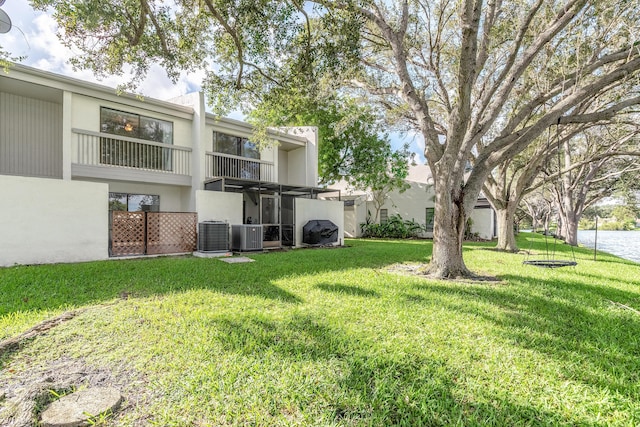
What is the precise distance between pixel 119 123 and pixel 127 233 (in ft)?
13.9

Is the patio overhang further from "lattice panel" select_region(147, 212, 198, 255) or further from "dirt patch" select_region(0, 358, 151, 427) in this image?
"dirt patch" select_region(0, 358, 151, 427)

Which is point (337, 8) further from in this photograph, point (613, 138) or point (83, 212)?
point (613, 138)

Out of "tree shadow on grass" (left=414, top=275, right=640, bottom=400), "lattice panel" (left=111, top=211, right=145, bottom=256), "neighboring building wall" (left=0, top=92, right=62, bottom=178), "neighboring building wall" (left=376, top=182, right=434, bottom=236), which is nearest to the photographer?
"tree shadow on grass" (left=414, top=275, right=640, bottom=400)

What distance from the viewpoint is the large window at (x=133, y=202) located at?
1126 cm

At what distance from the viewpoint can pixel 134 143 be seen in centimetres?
1107

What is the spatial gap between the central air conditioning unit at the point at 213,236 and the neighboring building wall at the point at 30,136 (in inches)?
212

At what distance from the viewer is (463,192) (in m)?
6.89

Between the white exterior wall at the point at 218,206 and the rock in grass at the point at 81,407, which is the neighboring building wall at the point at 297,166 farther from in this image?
the rock in grass at the point at 81,407

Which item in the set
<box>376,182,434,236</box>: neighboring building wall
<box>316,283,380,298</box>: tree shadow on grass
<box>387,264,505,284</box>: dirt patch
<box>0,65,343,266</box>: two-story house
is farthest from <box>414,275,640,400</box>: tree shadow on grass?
<box>376,182,434,236</box>: neighboring building wall

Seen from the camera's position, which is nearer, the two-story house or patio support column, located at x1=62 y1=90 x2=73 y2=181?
the two-story house

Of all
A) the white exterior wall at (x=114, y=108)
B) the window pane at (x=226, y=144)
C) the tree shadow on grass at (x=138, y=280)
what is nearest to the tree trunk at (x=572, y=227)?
the tree shadow on grass at (x=138, y=280)

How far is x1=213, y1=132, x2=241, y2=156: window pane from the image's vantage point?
43.1 ft

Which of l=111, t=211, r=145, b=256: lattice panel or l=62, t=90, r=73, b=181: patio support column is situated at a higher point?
l=62, t=90, r=73, b=181: patio support column

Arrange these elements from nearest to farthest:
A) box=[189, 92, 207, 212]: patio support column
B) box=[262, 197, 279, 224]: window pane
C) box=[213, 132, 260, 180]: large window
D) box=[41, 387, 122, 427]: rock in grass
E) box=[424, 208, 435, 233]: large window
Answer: box=[41, 387, 122, 427]: rock in grass → box=[189, 92, 207, 212]: patio support column → box=[213, 132, 260, 180]: large window → box=[262, 197, 279, 224]: window pane → box=[424, 208, 435, 233]: large window
